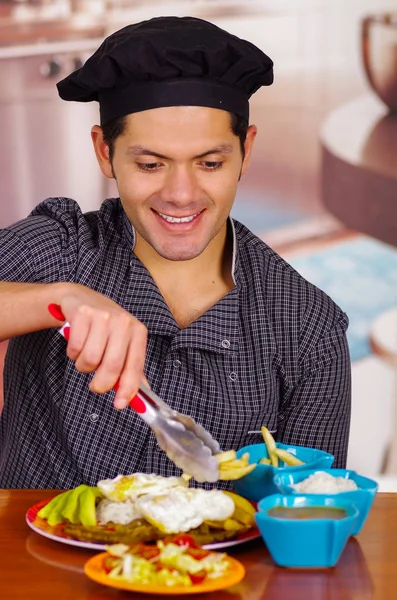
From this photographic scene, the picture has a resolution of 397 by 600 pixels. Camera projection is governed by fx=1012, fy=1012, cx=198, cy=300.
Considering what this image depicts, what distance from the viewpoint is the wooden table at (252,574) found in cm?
120

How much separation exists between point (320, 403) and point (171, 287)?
1.25 ft

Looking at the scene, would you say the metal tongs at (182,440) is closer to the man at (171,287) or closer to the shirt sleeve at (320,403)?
the man at (171,287)

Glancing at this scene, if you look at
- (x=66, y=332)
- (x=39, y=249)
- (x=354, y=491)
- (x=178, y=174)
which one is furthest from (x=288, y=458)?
(x=39, y=249)

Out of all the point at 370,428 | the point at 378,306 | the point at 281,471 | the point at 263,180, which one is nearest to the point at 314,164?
the point at 263,180

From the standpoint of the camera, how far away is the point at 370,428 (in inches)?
145

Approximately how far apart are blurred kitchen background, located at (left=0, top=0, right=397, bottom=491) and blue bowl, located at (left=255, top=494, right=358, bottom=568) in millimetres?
2442

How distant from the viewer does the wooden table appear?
1.20 metres

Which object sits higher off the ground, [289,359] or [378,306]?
[289,359]

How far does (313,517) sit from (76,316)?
0.42 meters

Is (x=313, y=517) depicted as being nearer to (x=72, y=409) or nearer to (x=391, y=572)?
(x=391, y=572)

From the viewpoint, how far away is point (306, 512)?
1.28 meters

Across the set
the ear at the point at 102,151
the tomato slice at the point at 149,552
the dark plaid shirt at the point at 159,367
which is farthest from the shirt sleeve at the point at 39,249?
the tomato slice at the point at 149,552

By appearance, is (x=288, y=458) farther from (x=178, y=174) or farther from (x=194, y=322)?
(x=178, y=174)

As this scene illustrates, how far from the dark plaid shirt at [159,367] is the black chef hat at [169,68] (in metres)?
0.28
